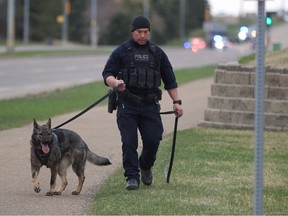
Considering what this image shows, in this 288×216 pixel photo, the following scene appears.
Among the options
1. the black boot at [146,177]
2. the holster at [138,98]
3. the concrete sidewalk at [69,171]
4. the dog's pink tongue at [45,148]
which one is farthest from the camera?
the black boot at [146,177]

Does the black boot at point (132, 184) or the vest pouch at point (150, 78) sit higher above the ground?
the vest pouch at point (150, 78)

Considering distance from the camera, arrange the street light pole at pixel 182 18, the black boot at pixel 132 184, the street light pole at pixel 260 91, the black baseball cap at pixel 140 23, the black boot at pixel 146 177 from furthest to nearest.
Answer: the street light pole at pixel 182 18, the black boot at pixel 146 177, the black boot at pixel 132 184, the black baseball cap at pixel 140 23, the street light pole at pixel 260 91

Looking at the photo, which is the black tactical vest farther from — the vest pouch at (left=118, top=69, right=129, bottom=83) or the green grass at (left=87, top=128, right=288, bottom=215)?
the green grass at (left=87, top=128, right=288, bottom=215)

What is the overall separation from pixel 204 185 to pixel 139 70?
64.3 inches

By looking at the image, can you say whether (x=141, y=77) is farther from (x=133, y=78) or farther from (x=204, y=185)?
(x=204, y=185)

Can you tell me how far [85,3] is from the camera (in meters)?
112

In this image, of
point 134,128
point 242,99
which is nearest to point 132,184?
point 134,128

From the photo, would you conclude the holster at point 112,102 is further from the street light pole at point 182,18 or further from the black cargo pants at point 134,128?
the street light pole at point 182,18

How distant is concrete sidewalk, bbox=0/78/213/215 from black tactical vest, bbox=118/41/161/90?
1335 mm

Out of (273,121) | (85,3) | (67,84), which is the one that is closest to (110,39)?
(85,3)

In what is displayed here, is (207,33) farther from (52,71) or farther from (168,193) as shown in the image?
(168,193)

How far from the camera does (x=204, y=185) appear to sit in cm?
1097

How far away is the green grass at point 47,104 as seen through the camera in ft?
65.4

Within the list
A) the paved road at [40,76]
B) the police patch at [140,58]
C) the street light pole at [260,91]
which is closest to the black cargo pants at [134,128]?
the police patch at [140,58]
